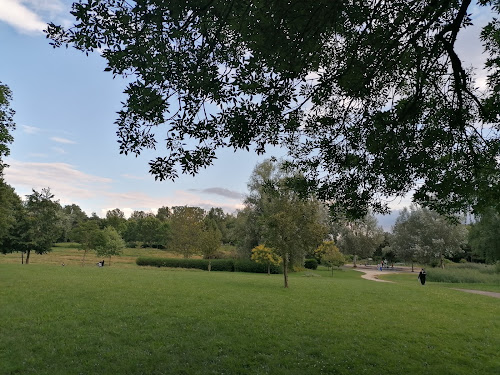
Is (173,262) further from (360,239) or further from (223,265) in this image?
(360,239)

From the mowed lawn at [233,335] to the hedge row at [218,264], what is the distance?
25.7m

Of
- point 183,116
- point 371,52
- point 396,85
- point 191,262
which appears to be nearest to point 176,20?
point 183,116

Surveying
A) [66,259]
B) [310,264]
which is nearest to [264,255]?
[310,264]

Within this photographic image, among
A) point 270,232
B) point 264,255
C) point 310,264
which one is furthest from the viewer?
point 310,264

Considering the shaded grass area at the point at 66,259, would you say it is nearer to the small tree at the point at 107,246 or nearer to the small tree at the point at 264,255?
the small tree at the point at 107,246

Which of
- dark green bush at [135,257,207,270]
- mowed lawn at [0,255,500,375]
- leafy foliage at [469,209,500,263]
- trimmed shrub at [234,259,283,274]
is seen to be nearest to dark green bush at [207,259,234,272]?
trimmed shrub at [234,259,283,274]

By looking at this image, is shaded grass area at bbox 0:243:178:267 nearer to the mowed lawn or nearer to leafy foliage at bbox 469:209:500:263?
the mowed lawn

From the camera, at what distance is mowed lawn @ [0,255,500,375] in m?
7.02

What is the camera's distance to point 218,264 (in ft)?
140

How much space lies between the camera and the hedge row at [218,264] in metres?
40.4

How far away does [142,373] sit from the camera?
6469mm

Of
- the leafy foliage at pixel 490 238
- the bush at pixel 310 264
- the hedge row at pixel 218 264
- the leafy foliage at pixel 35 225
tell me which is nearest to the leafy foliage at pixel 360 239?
the bush at pixel 310 264

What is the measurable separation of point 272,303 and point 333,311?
261cm

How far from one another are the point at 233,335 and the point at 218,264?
112ft
